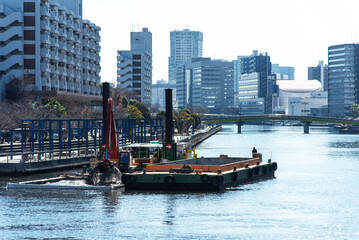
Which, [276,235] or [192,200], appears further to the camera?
[192,200]

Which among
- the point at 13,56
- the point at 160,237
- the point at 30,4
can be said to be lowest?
the point at 160,237

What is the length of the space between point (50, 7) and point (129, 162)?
3189 inches

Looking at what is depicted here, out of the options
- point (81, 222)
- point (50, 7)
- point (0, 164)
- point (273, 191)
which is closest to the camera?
point (81, 222)

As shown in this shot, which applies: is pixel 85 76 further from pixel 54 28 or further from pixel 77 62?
pixel 54 28

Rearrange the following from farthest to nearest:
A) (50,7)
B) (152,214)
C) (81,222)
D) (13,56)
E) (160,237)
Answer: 1. (50,7)
2. (13,56)
3. (152,214)
4. (81,222)
5. (160,237)

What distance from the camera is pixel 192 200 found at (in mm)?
45344

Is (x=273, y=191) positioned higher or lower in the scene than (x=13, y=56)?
lower

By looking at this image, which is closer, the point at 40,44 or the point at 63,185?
the point at 63,185

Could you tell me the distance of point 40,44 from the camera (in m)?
122

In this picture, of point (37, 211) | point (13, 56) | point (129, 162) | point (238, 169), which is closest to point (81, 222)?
point (37, 211)

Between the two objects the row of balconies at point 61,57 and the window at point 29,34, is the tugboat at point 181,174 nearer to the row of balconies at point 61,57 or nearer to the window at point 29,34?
the window at point 29,34

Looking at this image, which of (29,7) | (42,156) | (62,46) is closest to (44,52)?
(29,7)

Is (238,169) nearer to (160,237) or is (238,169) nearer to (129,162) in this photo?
(129,162)

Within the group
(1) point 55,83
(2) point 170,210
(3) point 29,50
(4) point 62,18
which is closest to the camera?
(2) point 170,210
